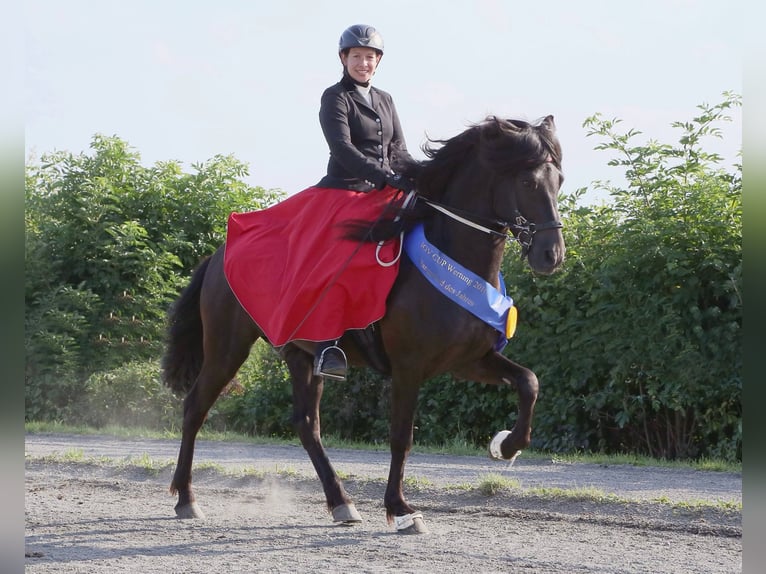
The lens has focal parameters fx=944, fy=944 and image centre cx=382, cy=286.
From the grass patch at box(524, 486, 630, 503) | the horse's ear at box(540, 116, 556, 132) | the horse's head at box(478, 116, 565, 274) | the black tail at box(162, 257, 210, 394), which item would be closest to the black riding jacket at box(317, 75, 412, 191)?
the horse's head at box(478, 116, 565, 274)

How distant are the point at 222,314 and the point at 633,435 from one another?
5860 mm

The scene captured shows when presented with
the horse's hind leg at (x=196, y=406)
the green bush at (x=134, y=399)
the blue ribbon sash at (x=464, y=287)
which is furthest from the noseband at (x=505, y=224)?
the green bush at (x=134, y=399)

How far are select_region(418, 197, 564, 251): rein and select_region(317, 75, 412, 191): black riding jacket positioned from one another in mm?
507

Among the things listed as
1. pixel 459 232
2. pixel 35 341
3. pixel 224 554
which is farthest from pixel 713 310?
pixel 35 341

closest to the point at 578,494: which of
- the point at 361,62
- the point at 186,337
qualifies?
the point at 186,337

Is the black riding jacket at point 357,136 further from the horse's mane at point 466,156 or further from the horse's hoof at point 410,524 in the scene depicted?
the horse's hoof at point 410,524

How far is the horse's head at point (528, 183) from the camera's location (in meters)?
5.90

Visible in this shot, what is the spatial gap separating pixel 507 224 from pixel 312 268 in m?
1.51

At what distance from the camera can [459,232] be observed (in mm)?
6547

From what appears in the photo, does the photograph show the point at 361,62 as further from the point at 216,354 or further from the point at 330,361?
the point at 216,354

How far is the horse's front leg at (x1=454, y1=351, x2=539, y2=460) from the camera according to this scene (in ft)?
20.9

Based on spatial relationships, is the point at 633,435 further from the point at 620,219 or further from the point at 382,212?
the point at 382,212

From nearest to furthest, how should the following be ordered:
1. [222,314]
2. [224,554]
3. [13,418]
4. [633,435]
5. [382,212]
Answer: [13,418] → [224,554] → [382,212] → [222,314] → [633,435]

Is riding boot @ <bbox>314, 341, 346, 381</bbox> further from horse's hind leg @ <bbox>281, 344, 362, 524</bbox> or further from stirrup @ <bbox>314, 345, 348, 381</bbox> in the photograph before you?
horse's hind leg @ <bbox>281, 344, 362, 524</bbox>
